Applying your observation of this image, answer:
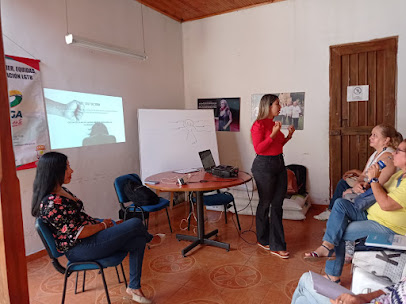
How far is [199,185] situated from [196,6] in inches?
122

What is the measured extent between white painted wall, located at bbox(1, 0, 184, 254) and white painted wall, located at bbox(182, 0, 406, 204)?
575 mm

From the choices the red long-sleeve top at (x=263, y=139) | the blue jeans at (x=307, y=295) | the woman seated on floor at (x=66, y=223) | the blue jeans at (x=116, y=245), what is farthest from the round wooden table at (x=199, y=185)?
the blue jeans at (x=307, y=295)

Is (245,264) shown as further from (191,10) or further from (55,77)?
(191,10)

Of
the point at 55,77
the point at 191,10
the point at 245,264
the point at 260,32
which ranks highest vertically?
the point at 191,10

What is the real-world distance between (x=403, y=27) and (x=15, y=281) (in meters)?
4.67

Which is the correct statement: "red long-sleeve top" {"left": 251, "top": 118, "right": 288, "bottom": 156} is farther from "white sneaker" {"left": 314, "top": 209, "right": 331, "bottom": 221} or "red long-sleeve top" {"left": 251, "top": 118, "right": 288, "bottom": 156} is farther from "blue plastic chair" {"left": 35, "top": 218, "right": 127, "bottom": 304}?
"white sneaker" {"left": 314, "top": 209, "right": 331, "bottom": 221}

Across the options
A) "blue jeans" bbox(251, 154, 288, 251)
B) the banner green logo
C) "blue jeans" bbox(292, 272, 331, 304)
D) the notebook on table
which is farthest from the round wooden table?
the banner green logo

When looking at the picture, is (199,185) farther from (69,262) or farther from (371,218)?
(371,218)

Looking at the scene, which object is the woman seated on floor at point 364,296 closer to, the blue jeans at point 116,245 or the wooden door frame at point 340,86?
the blue jeans at point 116,245

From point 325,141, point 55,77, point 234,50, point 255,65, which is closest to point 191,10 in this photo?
point 234,50

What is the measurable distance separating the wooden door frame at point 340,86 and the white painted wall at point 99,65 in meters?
2.47

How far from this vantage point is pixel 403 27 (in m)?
3.87

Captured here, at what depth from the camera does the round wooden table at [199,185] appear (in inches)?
111

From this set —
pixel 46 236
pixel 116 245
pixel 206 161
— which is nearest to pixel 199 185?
pixel 206 161
